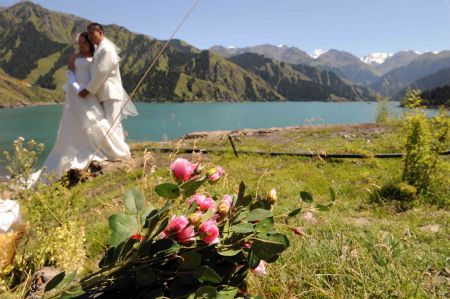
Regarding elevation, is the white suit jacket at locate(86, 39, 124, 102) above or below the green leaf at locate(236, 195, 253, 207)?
above

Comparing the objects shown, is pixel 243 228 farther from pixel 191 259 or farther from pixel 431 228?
pixel 431 228

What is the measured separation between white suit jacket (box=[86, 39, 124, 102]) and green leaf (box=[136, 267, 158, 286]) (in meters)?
9.38

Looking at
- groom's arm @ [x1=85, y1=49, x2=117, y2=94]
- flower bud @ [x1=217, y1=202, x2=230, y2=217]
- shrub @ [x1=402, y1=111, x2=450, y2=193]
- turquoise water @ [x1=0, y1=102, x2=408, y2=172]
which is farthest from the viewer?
turquoise water @ [x1=0, y1=102, x2=408, y2=172]

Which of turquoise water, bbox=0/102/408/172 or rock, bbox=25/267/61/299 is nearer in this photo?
rock, bbox=25/267/61/299

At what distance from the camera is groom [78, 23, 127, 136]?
→ 9875mm

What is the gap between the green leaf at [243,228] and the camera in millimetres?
1459

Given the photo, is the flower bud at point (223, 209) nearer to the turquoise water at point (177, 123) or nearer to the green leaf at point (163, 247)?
the green leaf at point (163, 247)

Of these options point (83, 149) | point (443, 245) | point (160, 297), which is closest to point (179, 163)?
point (160, 297)

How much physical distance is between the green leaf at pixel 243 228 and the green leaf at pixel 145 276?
0.38m

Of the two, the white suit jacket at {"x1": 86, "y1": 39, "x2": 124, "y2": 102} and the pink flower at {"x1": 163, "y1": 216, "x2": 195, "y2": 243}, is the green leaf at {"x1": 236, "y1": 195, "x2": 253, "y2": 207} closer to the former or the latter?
the pink flower at {"x1": 163, "y1": 216, "x2": 195, "y2": 243}

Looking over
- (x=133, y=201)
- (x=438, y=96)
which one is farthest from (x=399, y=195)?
(x=438, y=96)

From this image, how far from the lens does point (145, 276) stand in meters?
1.38

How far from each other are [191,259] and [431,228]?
4.35 meters

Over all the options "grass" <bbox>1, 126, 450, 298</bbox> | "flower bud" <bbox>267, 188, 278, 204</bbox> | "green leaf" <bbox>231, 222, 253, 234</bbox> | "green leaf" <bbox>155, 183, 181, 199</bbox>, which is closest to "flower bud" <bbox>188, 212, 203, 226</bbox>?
"green leaf" <bbox>155, 183, 181, 199</bbox>
